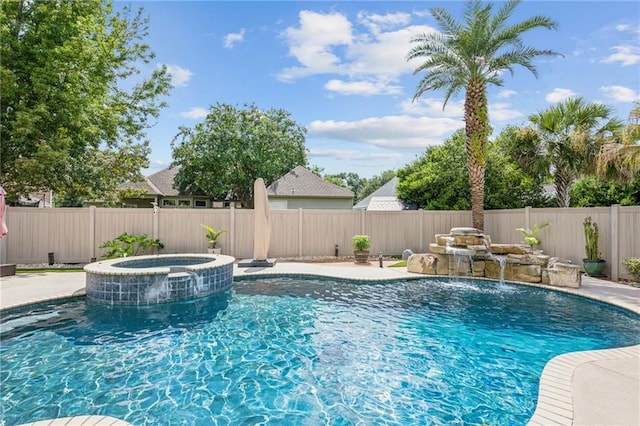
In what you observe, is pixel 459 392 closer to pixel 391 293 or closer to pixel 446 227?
pixel 391 293

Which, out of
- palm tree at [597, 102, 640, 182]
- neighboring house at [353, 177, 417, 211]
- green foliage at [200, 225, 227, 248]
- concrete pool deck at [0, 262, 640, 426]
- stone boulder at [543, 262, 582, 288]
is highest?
palm tree at [597, 102, 640, 182]

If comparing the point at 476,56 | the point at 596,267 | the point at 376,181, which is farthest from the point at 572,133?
the point at 376,181

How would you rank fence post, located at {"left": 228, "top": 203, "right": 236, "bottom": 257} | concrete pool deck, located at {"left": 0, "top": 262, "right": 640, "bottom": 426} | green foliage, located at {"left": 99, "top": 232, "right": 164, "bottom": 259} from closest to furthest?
1. concrete pool deck, located at {"left": 0, "top": 262, "right": 640, "bottom": 426}
2. green foliage, located at {"left": 99, "top": 232, "right": 164, "bottom": 259}
3. fence post, located at {"left": 228, "top": 203, "right": 236, "bottom": 257}

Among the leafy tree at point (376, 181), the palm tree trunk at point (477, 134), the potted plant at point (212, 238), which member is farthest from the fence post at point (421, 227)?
the leafy tree at point (376, 181)

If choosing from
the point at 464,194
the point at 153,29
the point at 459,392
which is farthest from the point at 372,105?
the point at 459,392

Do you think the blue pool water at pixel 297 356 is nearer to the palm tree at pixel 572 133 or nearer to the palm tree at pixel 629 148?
the palm tree at pixel 629 148

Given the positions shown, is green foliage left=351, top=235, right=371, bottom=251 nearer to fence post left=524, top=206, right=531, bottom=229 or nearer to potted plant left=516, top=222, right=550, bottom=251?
potted plant left=516, top=222, right=550, bottom=251

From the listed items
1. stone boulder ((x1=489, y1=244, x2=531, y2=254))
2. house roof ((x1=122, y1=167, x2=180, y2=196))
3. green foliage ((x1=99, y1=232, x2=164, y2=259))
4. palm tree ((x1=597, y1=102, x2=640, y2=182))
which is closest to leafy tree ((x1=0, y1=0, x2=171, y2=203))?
green foliage ((x1=99, y1=232, x2=164, y2=259))

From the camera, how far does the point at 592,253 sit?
9641 millimetres

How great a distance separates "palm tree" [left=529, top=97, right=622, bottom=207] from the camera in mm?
12609

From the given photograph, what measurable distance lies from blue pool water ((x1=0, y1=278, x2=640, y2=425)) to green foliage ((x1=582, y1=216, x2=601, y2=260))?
304 cm

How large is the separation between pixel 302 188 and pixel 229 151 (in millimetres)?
5332

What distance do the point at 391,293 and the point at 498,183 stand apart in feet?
33.0

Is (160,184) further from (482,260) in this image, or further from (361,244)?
(482,260)
